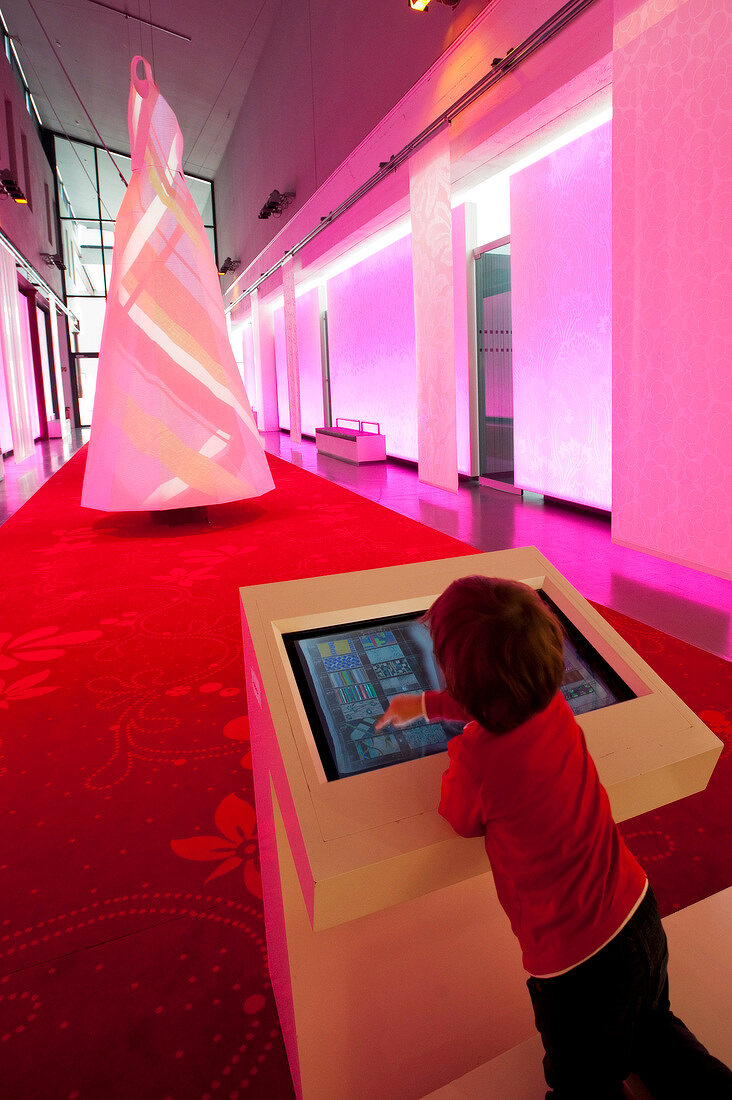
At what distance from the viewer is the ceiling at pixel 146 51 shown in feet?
28.6

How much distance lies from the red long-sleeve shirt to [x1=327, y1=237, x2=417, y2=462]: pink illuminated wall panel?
6.99 metres

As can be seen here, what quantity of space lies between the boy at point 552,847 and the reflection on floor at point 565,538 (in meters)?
1.89

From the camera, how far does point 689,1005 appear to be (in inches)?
35.7

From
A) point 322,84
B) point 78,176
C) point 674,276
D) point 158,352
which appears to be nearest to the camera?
point 674,276

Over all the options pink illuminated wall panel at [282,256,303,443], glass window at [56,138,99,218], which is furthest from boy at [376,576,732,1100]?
glass window at [56,138,99,218]

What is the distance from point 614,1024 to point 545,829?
266 millimetres

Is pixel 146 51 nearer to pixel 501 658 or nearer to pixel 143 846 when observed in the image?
pixel 143 846

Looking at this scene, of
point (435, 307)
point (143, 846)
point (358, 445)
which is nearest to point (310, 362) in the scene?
point (358, 445)

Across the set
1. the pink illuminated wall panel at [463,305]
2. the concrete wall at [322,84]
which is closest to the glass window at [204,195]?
the concrete wall at [322,84]

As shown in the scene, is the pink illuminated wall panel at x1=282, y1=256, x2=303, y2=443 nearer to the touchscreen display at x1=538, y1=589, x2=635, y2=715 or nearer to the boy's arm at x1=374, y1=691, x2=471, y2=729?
the touchscreen display at x1=538, y1=589, x2=635, y2=715

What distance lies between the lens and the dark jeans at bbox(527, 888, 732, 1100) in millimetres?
760

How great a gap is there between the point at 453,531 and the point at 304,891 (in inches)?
151

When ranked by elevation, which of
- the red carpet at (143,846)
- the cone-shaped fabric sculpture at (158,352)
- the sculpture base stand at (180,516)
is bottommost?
the red carpet at (143,846)

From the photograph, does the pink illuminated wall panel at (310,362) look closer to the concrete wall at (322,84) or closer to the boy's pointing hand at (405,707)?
the concrete wall at (322,84)
